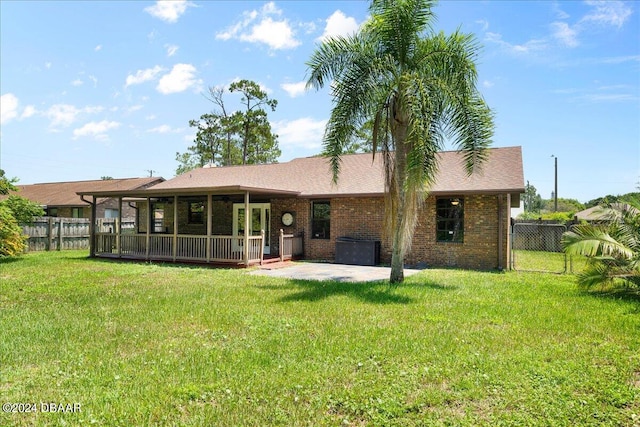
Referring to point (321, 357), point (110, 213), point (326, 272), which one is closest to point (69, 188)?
point (110, 213)

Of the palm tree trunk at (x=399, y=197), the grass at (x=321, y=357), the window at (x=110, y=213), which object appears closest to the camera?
the grass at (x=321, y=357)

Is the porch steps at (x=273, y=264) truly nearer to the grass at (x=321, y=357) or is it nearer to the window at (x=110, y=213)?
the grass at (x=321, y=357)

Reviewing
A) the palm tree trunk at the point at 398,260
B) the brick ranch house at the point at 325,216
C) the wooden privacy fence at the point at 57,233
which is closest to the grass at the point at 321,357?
the palm tree trunk at the point at 398,260

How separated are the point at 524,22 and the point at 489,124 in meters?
3.61

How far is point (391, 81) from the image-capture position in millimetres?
9969

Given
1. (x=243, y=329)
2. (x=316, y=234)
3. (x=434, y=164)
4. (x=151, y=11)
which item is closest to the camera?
(x=243, y=329)

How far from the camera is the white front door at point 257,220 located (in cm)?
1752

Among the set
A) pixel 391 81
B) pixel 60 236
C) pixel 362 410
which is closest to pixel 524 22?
pixel 391 81

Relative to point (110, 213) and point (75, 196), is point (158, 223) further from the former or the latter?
point (75, 196)

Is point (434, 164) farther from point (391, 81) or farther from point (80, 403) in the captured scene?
point (80, 403)

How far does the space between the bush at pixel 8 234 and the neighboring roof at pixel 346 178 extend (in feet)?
10.3

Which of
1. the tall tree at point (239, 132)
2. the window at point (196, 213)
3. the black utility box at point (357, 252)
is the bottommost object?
the black utility box at point (357, 252)

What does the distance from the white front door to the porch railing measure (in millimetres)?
909

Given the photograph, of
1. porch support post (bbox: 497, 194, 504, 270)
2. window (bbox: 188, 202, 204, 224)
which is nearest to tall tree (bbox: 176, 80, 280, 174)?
window (bbox: 188, 202, 204, 224)
